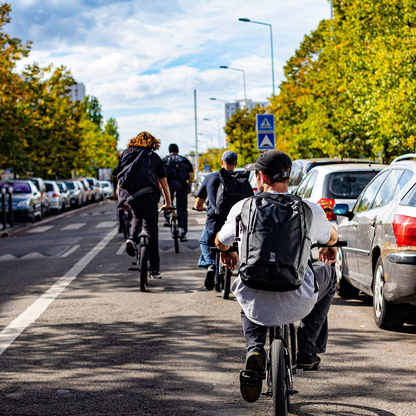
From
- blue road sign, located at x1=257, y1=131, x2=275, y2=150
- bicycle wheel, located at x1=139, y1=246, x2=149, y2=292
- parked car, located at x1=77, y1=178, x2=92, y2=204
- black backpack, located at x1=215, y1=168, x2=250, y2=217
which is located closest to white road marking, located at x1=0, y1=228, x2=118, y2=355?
bicycle wheel, located at x1=139, y1=246, x2=149, y2=292

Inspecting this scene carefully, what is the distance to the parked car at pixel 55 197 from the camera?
119ft

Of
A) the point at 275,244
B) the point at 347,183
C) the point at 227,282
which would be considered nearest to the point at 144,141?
the point at 227,282

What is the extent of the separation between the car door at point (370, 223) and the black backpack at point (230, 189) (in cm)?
148

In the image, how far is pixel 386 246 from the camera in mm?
7191

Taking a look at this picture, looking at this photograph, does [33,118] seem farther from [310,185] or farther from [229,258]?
[229,258]

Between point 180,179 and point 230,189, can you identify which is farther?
point 180,179

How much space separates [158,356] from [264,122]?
19.2 meters

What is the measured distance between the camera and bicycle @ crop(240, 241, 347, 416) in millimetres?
3850

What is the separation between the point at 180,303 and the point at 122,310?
744 mm

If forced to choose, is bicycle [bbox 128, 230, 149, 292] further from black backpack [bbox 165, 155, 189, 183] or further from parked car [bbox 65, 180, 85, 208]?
parked car [bbox 65, 180, 85, 208]

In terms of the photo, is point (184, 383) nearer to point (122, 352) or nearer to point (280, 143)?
point (122, 352)

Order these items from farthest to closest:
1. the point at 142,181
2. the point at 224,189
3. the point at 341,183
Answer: the point at 341,183 → the point at 142,181 → the point at 224,189

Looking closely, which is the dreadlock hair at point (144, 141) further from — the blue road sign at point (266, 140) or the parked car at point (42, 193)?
the parked car at point (42, 193)

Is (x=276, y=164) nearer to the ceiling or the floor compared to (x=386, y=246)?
Result: nearer to the ceiling
